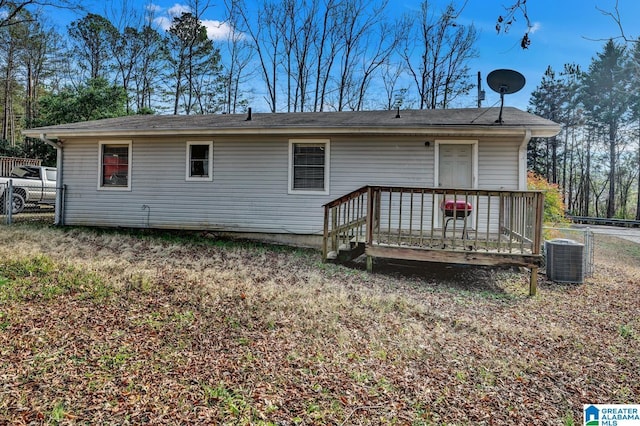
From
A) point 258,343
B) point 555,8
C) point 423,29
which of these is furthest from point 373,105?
point 258,343

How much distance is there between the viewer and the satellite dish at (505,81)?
20.8ft

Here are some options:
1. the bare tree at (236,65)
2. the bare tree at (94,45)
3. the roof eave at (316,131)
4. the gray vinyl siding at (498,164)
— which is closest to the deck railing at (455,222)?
the gray vinyl siding at (498,164)

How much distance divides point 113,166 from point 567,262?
32.5 feet

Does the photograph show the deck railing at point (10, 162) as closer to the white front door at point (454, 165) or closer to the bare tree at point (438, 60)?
the white front door at point (454, 165)

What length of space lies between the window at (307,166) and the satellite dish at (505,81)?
138 inches

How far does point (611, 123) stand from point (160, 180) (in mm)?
27344

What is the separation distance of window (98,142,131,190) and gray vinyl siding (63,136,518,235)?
184mm

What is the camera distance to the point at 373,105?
18.8 m

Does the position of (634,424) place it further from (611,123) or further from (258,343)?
(611,123)

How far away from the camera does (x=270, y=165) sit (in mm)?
7840

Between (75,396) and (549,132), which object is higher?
(549,132)

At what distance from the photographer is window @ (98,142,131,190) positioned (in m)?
8.51

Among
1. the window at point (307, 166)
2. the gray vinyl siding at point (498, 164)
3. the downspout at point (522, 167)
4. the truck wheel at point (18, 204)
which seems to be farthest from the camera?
the truck wheel at point (18, 204)

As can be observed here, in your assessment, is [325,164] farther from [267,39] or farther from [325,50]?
[267,39]
